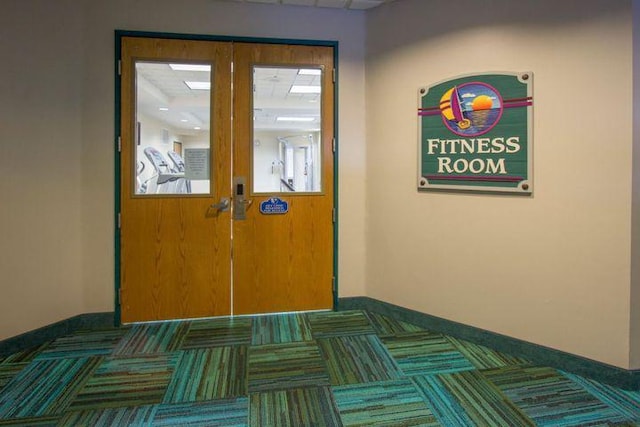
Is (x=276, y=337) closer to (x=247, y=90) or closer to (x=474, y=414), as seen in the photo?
(x=474, y=414)

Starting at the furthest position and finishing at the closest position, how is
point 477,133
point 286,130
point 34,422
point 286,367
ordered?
point 286,130 → point 477,133 → point 286,367 → point 34,422

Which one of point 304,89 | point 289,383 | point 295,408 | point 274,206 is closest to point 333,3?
point 304,89

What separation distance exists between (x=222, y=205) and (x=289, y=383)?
158 cm

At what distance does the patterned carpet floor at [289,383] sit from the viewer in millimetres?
2023

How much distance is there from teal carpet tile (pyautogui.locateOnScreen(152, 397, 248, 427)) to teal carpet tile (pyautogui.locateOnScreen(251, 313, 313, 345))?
0.79m

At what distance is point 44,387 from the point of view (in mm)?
2287

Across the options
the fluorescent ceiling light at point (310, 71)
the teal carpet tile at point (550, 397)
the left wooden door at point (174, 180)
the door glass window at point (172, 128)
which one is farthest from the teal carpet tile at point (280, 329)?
the fluorescent ceiling light at point (310, 71)

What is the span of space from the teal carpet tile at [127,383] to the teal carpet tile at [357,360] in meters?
1.01

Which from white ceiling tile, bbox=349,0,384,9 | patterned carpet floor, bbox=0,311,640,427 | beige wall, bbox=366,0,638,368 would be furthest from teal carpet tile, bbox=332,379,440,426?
white ceiling tile, bbox=349,0,384,9

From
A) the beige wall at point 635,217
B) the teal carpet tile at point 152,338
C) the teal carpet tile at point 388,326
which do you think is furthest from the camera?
the teal carpet tile at point 388,326

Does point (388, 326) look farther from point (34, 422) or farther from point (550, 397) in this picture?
point (34, 422)

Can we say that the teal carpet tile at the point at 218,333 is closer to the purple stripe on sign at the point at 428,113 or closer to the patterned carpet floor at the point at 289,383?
the patterned carpet floor at the point at 289,383

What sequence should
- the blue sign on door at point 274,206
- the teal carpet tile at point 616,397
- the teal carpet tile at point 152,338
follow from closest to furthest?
the teal carpet tile at point 616,397
the teal carpet tile at point 152,338
the blue sign on door at point 274,206

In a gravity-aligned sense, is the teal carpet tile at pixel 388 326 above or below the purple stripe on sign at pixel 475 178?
below
